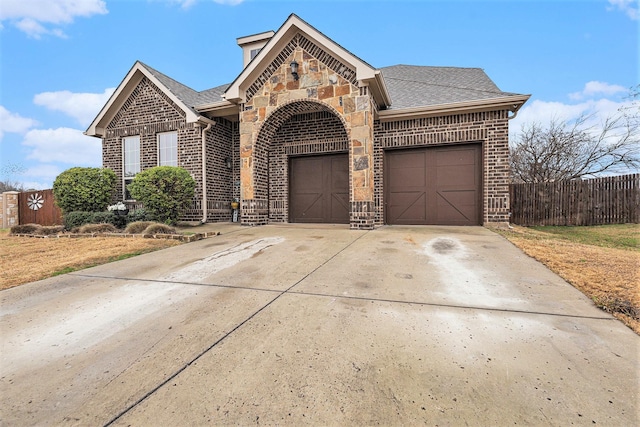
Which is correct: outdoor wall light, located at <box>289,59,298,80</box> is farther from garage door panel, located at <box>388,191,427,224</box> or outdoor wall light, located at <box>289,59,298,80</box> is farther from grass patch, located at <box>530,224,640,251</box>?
grass patch, located at <box>530,224,640,251</box>

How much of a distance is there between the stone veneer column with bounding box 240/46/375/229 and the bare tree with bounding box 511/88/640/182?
11.5m

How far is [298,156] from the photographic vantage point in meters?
9.73

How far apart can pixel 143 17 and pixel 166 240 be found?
804 centimetres

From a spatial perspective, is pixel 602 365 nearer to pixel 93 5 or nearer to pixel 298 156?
pixel 298 156

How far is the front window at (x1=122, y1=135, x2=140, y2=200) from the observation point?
1025cm

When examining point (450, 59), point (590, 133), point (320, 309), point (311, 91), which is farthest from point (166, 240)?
point (590, 133)

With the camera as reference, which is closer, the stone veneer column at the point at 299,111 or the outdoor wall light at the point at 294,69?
the stone veneer column at the point at 299,111

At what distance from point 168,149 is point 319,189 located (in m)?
5.49

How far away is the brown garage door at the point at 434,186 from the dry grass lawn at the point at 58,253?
628 centimetres

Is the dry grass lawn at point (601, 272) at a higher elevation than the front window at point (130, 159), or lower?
lower

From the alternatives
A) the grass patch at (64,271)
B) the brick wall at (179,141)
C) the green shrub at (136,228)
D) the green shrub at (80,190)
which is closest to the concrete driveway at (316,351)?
the grass patch at (64,271)

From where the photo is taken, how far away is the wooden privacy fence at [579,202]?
858 cm

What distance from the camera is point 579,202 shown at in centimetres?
897

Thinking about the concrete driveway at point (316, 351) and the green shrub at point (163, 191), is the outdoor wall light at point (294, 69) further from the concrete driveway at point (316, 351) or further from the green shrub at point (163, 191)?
the concrete driveway at point (316, 351)
